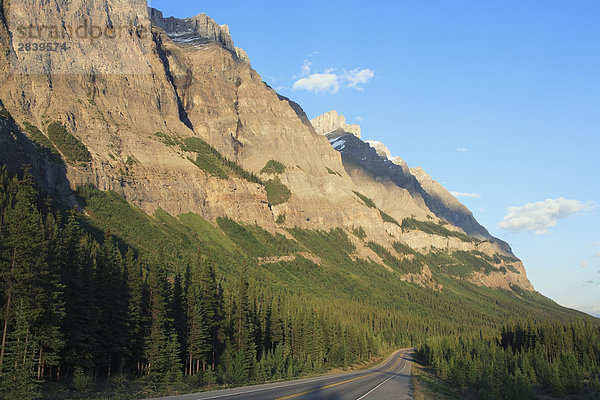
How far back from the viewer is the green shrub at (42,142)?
181m

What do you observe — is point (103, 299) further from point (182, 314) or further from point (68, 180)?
point (68, 180)

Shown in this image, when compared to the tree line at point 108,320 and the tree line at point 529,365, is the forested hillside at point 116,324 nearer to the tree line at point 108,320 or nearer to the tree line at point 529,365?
the tree line at point 108,320

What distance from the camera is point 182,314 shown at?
A: 59094 millimetres

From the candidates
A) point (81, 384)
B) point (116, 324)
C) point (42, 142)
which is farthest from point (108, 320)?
point (42, 142)

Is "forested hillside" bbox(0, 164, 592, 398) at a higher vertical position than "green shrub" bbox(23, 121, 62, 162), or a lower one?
lower

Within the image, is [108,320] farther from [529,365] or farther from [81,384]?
[529,365]

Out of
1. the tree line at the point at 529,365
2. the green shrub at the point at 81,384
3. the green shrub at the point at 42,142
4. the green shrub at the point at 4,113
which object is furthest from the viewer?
the green shrub at the point at 42,142

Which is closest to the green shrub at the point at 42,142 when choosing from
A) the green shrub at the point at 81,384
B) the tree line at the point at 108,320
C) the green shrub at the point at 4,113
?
the green shrub at the point at 4,113

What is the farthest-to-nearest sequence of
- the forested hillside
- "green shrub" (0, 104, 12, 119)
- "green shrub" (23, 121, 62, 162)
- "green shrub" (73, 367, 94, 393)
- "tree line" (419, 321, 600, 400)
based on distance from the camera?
1. "green shrub" (23, 121, 62, 162)
2. "green shrub" (0, 104, 12, 119)
3. "tree line" (419, 321, 600, 400)
4. the forested hillside
5. "green shrub" (73, 367, 94, 393)

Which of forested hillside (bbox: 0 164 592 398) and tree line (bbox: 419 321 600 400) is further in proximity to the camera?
tree line (bbox: 419 321 600 400)

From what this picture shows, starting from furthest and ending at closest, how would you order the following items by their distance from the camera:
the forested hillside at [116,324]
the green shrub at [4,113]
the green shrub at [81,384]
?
the green shrub at [4,113] → the forested hillside at [116,324] → the green shrub at [81,384]

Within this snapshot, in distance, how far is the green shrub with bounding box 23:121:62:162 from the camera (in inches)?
7121

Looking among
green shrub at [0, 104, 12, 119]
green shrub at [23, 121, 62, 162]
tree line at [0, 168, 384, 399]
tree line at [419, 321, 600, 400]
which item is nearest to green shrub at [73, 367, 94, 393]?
tree line at [0, 168, 384, 399]

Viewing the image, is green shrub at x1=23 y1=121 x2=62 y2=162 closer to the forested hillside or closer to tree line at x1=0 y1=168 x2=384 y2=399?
tree line at x1=0 y1=168 x2=384 y2=399
